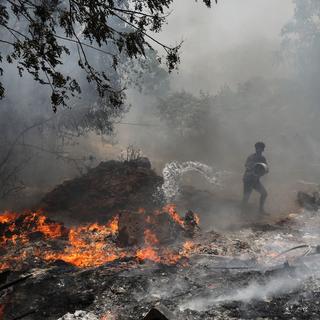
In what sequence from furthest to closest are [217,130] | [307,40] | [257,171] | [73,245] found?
[307,40]
[217,130]
[257,171]
[73,245]

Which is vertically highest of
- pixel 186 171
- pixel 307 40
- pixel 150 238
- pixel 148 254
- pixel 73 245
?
pixel 307 40

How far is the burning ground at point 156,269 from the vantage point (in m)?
5.23

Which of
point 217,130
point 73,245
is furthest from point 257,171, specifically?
point 217,130

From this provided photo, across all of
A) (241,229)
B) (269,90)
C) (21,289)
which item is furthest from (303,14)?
(21,289)

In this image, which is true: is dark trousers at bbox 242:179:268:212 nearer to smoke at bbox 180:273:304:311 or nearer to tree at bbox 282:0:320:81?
smoke at bbox 180:273:304:311

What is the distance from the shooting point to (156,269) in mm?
6434

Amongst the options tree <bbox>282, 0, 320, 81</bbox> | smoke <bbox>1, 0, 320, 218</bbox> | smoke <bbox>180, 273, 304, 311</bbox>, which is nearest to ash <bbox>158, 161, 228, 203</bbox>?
smoke <bbox>1, 0, 320, 218</bbox>

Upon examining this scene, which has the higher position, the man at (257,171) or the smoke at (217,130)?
the smoke at (217,130)

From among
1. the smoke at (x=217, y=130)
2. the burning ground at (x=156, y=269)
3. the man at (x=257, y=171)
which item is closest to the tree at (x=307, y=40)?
the smoke at (x=217, y=130)

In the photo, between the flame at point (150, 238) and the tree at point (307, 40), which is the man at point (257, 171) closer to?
the flame at point (150, 238)

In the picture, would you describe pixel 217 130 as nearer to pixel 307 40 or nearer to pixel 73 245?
pixel 307 40

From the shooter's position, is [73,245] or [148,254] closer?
[148,254]

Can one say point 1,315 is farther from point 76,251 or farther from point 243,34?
point 243,34

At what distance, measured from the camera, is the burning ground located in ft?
17.2
